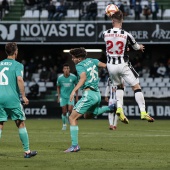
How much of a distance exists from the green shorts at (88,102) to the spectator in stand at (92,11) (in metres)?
21.2

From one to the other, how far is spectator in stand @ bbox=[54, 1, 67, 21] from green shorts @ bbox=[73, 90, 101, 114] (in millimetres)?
22115

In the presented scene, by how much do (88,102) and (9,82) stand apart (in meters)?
2.31

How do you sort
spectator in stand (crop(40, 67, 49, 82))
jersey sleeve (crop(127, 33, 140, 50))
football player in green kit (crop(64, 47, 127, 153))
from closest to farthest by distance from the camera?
jersey sleeve (crop(127, 33, 140, 50))
football player in green kit (crop(64, 47, 127, 153))
spectator in stand (crop(40, 67, 49, 82))

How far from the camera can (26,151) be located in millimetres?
12359

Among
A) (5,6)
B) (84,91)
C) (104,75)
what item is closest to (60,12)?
(5,6)

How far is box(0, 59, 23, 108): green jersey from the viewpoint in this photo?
1217 cm

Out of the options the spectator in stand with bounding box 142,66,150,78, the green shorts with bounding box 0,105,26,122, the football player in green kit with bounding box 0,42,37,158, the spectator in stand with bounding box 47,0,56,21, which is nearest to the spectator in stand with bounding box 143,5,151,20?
the spectator in stand with bounding box 142,66,150,78

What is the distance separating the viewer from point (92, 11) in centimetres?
3531

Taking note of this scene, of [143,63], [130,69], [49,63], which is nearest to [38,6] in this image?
[49,63]

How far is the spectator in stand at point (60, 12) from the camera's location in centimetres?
3575

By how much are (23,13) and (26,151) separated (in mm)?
25748

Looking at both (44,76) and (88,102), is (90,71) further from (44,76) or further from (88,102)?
(44,76)

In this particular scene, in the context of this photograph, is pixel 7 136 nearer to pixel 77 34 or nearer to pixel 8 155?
pixel 8 155

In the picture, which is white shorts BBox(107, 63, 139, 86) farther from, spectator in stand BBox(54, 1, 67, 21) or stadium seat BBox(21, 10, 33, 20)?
stadium seat BBox(21, 10, 33, 20)
